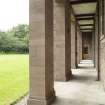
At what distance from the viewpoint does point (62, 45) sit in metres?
10.3

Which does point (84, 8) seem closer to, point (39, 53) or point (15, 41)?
point (39, 53)

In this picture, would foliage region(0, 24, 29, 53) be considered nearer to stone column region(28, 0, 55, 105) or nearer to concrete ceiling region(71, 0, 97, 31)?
concrete ceiling region(71, 0, 97, 31)

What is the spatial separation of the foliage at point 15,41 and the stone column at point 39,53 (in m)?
50.8

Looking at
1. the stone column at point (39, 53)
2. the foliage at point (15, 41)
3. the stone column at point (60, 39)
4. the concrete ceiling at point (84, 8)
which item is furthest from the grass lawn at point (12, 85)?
the foliage at point (15, 41)

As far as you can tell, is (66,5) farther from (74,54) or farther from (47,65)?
(74,54)

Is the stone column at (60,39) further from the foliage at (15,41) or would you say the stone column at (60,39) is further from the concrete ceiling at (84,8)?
the foliage at (15,41)

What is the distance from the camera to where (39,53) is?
5.99 meters

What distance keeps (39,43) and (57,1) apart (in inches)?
183

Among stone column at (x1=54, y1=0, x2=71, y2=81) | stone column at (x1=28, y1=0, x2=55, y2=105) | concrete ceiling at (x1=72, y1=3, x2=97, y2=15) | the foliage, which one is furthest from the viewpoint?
the foliage

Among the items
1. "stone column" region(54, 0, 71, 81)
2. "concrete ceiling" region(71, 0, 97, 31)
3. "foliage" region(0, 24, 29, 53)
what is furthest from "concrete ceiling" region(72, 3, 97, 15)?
"foliage" region(0, 24, 29, 53)

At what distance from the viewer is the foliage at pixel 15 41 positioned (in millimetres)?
57344

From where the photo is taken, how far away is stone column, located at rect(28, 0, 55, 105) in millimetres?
5945

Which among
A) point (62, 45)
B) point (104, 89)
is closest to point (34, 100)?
point (104, 89)

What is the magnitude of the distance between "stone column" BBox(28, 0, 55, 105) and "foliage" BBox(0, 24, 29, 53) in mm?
50766
